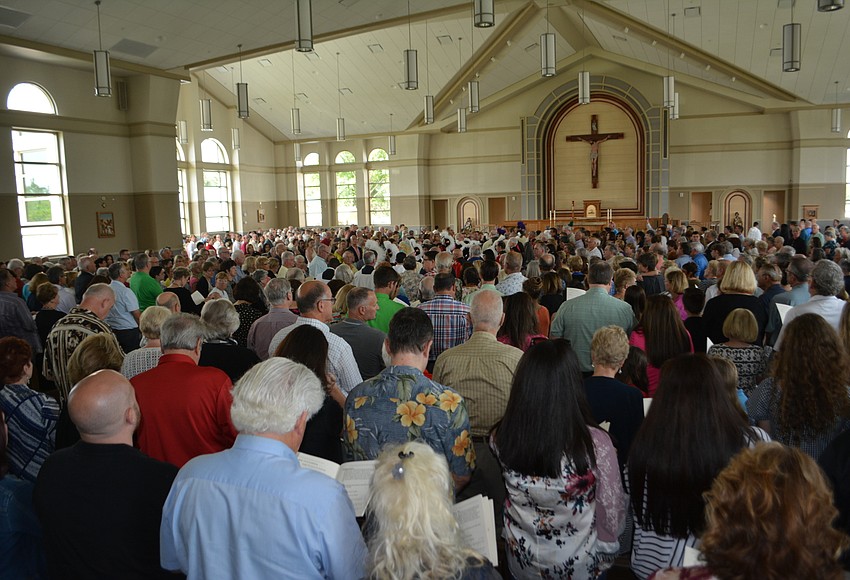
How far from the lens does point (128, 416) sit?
2.30 m

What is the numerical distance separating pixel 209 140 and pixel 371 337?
22806 mm

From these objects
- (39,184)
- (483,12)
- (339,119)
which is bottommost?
(39,184)

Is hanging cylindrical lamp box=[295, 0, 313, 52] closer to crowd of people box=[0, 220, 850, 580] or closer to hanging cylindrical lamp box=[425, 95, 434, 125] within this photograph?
crowd of people box=[0, 220, 850, 580]

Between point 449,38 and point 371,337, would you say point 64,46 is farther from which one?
point 371,337

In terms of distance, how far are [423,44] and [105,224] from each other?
34.5 ft

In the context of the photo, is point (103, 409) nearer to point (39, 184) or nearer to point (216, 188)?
point (39, 184)

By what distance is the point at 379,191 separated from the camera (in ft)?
92.5

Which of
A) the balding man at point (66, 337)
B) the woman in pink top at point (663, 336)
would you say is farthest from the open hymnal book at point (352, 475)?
the balding man at point (66, 337)

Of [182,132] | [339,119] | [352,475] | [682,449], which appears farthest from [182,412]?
[182,132]

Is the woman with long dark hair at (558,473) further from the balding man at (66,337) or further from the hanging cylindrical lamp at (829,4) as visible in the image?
the hanging cylindrical lamp at (829,4)

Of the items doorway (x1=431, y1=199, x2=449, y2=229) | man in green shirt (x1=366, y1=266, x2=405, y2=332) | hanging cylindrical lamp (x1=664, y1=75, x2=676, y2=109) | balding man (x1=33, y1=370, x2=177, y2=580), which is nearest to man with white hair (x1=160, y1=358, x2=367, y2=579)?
balding man (x1=33, y1=370, x2=177, y2=580)

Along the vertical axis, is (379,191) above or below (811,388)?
above

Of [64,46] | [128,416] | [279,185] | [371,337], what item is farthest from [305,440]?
[279,185]

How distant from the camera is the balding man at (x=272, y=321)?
4.81 m
